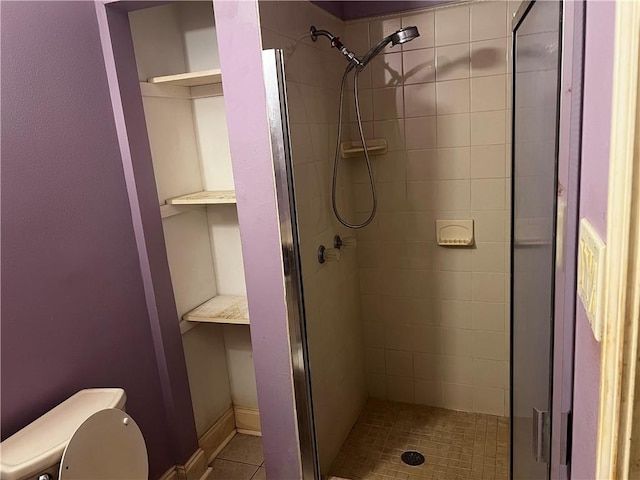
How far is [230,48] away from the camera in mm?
1587

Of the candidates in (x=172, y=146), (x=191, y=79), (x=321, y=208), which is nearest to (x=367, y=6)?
(x=191, y=79)

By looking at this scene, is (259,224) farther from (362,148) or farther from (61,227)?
(362,148)

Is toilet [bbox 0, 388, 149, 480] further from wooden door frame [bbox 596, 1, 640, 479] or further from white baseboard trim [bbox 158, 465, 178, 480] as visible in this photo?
wooden door frame [bbox 596, 1, 640, 479]

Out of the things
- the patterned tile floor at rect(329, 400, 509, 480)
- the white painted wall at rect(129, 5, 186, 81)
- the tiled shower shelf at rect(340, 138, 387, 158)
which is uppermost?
the white painted wall at rect(129, 5, 186, 81)

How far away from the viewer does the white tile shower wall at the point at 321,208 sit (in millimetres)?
1756

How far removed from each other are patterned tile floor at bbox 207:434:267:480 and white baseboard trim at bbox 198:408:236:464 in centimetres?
3

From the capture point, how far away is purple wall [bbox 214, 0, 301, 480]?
157cm

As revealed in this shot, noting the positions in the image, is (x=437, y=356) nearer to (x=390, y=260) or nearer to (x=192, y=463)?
(x=390, y=260)

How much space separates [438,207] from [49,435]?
1793 millimetres

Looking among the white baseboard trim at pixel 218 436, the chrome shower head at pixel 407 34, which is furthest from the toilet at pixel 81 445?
the chrome shower head at pixel 407 34

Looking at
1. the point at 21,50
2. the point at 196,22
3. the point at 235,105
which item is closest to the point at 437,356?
the point at 235,105

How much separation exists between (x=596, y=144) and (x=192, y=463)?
2.13 metres

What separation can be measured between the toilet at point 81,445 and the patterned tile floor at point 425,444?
92 cm

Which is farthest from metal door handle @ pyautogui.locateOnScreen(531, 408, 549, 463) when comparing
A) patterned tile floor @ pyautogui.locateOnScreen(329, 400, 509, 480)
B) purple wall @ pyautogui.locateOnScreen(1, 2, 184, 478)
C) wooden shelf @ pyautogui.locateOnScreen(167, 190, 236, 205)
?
purple wall @ pyautogui.locateOnScreen(1, 2, 184, 478)
